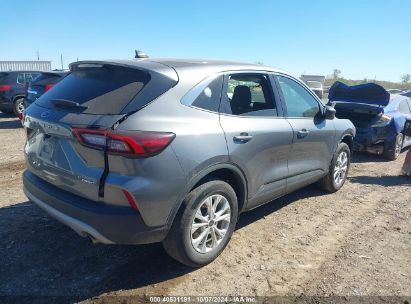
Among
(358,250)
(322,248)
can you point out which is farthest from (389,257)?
(322,248)

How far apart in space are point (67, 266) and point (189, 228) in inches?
47.0

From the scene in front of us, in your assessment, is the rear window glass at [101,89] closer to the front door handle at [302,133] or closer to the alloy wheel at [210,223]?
the alloy wheel at [210,223]

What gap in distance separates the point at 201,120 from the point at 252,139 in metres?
0.68

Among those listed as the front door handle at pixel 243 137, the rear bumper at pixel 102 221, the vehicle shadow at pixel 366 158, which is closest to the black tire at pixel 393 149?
the vehicle shadow at pixel 366 158

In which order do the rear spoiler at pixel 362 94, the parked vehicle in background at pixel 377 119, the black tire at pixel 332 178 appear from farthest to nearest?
1. the rear spoiler at pixel 362 94
2. the parked vehicle in background at pixel 377 119
3. the black tire at pixel 332 178

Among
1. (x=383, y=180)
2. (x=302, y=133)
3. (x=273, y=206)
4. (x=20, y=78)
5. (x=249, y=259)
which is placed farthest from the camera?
(x=20, y=78)

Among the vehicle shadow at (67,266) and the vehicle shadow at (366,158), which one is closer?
the vehicle shadow at (67,266)

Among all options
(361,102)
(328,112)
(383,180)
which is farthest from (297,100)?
(361,102)

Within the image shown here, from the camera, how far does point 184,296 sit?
3.06 meters

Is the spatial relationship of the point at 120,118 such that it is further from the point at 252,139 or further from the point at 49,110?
the point at 252,139

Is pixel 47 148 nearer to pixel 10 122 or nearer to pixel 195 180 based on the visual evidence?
pixel 195 180

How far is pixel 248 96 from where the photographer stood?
395cm

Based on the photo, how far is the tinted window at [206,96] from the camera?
321 cm

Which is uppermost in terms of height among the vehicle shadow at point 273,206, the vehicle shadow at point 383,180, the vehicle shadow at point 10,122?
the vehicle shadow at point 273,206
